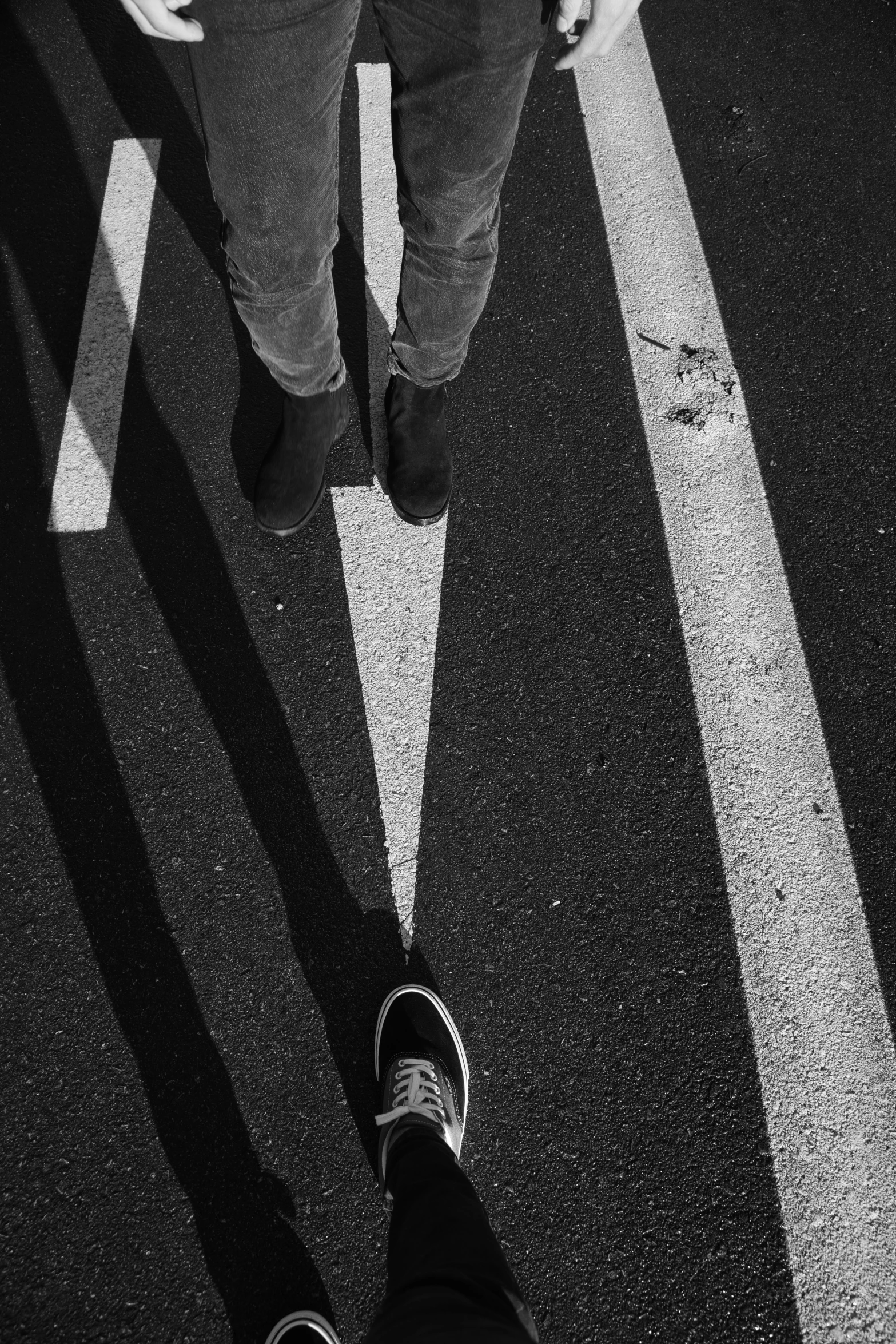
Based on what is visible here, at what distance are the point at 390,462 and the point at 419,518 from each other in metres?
0.20

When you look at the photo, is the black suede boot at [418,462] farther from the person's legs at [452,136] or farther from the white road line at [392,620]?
the person's legs at [452,136]

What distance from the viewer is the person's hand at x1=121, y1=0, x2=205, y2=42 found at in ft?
3.95

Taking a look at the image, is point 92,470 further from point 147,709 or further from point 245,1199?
point 245,1199

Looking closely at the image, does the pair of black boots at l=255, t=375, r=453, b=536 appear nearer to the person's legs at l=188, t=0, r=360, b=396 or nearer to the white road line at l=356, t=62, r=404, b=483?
the white road line at l=356, t=62, r=404, b=483

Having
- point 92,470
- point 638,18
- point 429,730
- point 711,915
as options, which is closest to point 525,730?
point 429,730

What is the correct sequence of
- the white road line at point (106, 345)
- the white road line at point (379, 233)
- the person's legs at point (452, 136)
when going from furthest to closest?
the white road line at point (379, 233) < the white road line at point (106, 345) < the person's legs at point (452, 136)

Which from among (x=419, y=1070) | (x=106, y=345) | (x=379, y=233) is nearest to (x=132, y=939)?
(x=419, y=1070)

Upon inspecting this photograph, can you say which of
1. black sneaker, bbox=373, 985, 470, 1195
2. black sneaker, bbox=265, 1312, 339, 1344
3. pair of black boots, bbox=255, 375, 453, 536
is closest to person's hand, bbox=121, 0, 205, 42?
pair of black boots, bbox=255, 375, 453, 536

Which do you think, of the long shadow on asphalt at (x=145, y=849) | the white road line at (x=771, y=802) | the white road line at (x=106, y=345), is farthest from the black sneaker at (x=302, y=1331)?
the white road line at (x=106, y=345)

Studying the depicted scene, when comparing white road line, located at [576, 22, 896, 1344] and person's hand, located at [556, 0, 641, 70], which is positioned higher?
person's hand, located at [556, 0, 641, 70]

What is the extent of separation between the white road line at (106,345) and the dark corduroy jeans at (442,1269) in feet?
6.28

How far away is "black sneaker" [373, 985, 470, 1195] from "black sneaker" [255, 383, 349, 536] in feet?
4.38

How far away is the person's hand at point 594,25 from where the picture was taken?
125 cm

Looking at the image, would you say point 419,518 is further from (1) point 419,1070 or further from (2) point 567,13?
(1) point 419,1070
